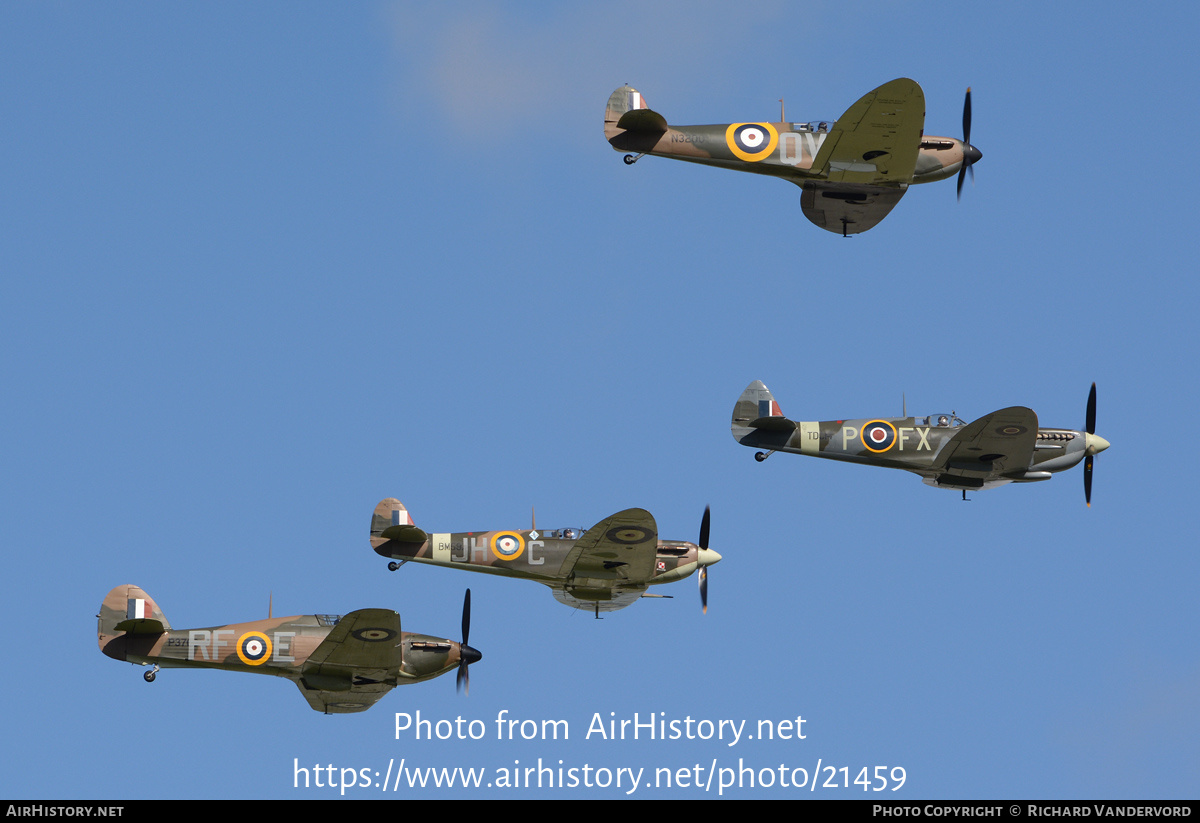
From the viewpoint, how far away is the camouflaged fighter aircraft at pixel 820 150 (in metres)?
42.9

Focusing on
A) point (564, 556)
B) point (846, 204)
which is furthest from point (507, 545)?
point (846, 204)

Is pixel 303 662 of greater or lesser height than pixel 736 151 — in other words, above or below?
below

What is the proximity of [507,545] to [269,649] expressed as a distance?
6.71m

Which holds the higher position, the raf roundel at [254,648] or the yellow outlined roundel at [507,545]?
the yellow outlined roundel at [507,545]

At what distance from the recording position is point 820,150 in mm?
43625

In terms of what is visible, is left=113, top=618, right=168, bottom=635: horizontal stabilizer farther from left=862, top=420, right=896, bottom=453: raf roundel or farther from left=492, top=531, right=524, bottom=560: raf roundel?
left=862, top=420, right=896, bottom=453: raf roundel

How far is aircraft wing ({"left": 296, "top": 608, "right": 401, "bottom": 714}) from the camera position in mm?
41438

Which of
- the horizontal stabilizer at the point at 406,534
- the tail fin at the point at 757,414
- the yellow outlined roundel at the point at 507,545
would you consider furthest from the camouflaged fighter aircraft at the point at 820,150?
the horizontal stabilizer at the point at 406,534

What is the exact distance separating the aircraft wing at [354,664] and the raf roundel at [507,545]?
4.49m

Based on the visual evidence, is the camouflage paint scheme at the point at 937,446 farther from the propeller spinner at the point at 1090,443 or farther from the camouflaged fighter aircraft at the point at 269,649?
the camouflaged fighter aircraft at the point at 269,649

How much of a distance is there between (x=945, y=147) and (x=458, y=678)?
17.9 m

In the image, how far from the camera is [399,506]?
47.3 metres
